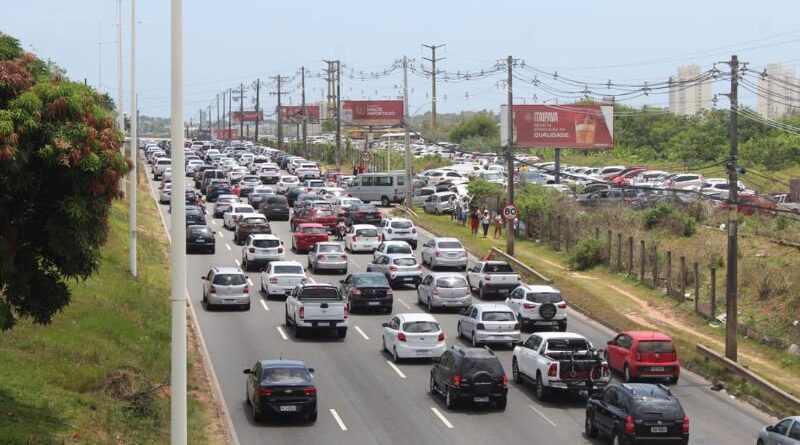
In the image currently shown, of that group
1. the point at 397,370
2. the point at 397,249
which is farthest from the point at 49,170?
the point at 397,249

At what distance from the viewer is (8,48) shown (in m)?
21.1

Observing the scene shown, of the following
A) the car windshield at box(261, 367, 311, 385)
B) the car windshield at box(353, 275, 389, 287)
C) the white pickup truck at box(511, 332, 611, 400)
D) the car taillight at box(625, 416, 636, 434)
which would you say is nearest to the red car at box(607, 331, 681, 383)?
the white pickup truck at box(511, 332, 611, 400)

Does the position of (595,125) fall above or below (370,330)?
above

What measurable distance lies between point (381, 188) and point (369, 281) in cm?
3889

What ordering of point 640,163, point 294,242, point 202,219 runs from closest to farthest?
point 294,242 < point 202,219 < point 640,163

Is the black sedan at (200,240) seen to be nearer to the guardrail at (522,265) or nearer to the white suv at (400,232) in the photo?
the white suv at (400,232)

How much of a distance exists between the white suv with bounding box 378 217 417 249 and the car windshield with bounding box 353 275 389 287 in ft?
53.5

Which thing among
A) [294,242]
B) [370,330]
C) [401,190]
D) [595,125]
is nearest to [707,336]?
[370,330]

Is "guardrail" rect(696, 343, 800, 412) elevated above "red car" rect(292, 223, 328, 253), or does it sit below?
below

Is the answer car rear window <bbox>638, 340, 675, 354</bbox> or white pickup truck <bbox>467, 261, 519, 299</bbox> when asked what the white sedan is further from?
white pickup truck <bbox>467, 261, 519, 299</bbox>

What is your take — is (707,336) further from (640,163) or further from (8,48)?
(640,163)

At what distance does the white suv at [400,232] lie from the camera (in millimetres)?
62062

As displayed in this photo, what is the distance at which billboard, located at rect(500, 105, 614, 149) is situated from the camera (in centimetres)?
10125

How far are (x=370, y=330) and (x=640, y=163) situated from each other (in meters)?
90.0
